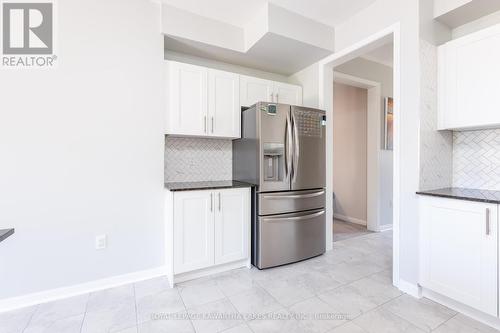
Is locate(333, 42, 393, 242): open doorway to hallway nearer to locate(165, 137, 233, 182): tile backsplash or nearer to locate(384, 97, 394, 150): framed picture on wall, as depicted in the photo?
locate(384, 97, 394, 150): framed picture on wall

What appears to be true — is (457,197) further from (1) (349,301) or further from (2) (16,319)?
(2) (16,319)

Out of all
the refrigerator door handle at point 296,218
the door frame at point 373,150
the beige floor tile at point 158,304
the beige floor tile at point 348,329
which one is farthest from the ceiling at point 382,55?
the beige floor tile at point 158,304

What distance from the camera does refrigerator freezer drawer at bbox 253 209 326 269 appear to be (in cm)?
254

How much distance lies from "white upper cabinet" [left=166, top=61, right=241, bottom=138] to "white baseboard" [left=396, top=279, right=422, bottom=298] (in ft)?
7.03

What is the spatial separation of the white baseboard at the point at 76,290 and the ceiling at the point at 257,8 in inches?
105

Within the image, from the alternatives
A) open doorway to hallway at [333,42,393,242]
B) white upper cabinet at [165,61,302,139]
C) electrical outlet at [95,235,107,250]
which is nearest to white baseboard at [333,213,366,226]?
open doorway to hallway at [333,42,393,242]

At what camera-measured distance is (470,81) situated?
1961 mm

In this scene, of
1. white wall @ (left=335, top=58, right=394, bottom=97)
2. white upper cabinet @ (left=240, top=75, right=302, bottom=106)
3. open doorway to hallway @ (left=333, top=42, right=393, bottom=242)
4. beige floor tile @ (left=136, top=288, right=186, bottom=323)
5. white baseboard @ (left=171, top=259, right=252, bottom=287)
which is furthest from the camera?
open doorway to hallway @ (left=333, top=42, right=393, bottom=242)

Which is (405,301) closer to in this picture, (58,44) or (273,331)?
(273,331)

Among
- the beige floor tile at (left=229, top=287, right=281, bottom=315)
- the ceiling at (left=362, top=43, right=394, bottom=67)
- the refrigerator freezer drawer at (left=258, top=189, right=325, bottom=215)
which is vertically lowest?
the beige floor tile at (left=229, top=287, right=281, bottom=315)

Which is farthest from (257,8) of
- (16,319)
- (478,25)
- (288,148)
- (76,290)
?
(16,319)

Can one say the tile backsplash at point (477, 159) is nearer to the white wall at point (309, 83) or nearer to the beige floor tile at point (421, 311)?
the beige floor tile at point (421, 311)

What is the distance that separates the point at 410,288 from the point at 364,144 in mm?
2609

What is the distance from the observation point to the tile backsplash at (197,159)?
277cm
